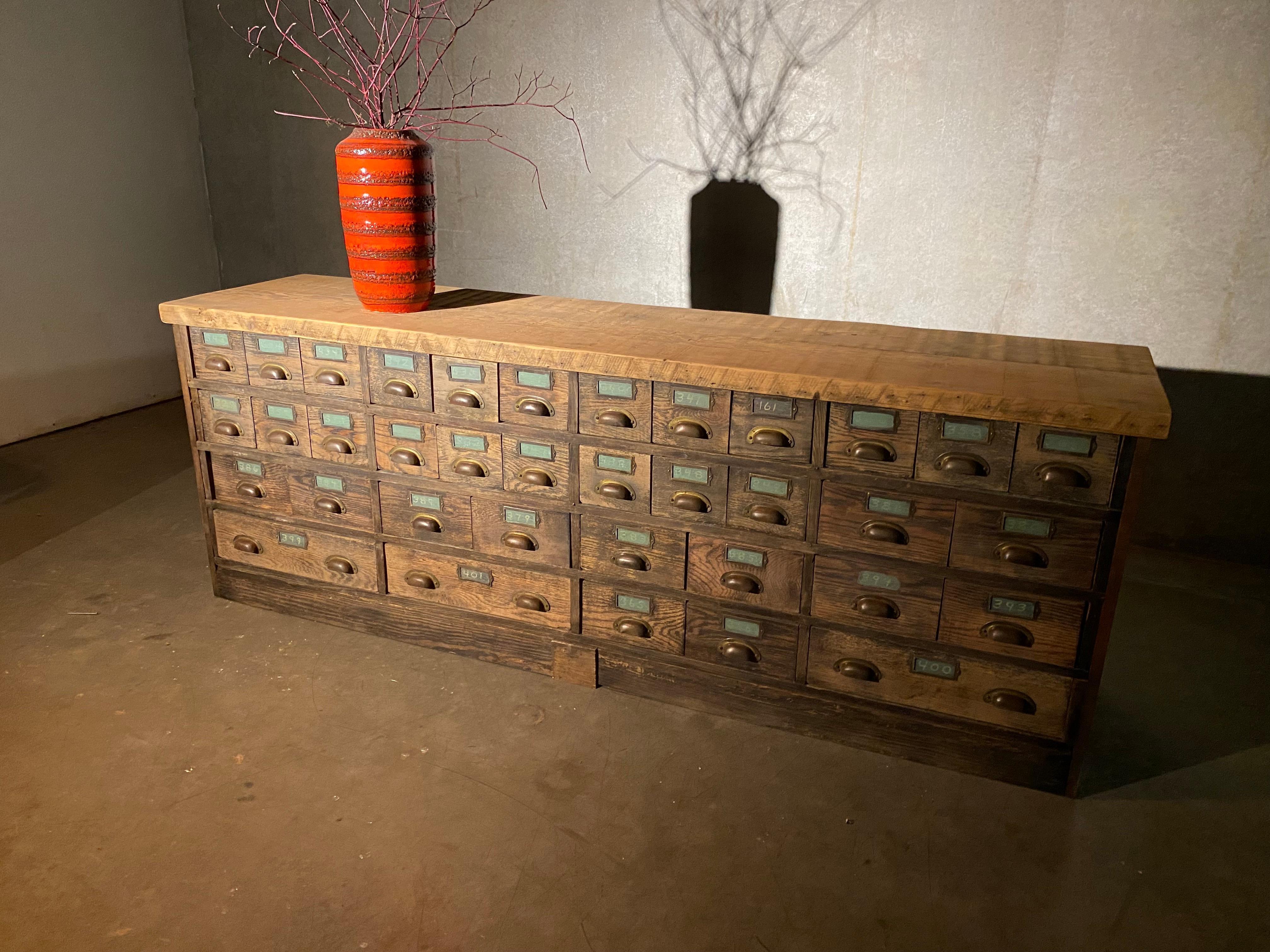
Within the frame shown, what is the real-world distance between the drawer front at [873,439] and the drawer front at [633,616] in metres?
0.54

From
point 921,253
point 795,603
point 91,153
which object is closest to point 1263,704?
point 795,603

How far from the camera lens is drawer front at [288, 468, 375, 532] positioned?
2.43 metres

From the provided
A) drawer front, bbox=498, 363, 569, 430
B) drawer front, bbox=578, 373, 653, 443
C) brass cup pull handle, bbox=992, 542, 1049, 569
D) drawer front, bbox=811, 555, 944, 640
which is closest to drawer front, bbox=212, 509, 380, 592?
drawer front, bbox=498, 363, 569, 430

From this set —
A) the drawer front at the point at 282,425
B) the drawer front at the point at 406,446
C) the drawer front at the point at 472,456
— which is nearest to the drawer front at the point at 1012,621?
the drawer front at the point at 472,456

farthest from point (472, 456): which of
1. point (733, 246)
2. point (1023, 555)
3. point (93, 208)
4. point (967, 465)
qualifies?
point (93, 208)

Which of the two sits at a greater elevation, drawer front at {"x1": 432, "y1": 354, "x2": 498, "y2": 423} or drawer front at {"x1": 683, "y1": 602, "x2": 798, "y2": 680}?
drawer front at {"x1": 432, "y1": 354, "x2": 498, "y2": 423}

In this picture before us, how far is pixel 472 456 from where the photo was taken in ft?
7.40

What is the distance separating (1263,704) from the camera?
7.73 ft

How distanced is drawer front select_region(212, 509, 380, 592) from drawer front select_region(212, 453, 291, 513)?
46mm

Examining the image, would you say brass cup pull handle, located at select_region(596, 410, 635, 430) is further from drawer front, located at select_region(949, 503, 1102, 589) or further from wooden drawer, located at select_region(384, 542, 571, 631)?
drawer front, located at select_region(949, 503, 1102, 589)

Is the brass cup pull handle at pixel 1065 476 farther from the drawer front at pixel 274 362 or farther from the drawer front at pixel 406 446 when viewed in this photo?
the drawer front at pixel 274 362

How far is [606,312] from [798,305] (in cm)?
130

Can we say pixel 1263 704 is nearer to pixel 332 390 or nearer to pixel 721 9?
pixel 332 390

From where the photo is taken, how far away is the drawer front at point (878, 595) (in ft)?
6.42
